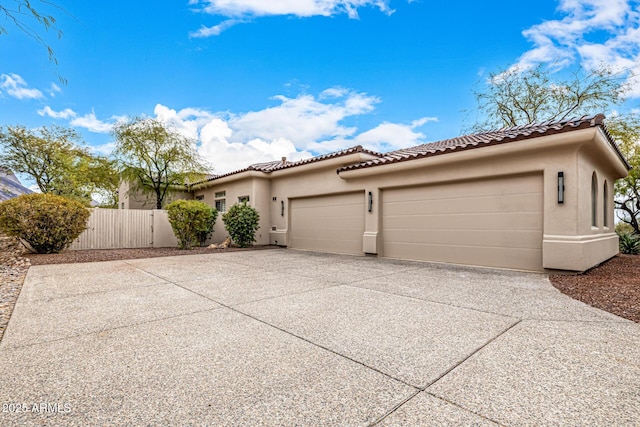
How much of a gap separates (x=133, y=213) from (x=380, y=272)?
1056cm

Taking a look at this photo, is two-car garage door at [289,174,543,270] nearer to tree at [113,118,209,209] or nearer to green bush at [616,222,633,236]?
tree at [113,118,209,209]

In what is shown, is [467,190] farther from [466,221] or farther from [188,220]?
[188,220]

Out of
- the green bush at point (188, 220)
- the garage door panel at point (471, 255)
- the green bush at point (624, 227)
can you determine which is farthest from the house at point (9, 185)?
the green bush at point (624, 227)

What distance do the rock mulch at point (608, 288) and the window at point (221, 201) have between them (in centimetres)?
1322

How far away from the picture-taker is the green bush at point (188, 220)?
11.7 metres

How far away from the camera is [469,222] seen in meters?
7.74

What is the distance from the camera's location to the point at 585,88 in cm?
1638

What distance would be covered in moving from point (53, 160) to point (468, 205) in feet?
86.7

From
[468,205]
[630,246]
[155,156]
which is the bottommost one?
[630,246]

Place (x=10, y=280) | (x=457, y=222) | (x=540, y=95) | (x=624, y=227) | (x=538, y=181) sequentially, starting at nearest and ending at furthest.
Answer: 1. (x=10, y=280)
2. (x=538, y=181)
3. (x=457, y=222)
4. (x=624, y=227)
5. (x=540, y=95)

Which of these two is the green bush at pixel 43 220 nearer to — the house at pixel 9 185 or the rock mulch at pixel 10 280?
the rock mulch at pixel 10 280

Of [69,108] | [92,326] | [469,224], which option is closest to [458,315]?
[92,326]

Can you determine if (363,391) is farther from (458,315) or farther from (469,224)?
(469,224)

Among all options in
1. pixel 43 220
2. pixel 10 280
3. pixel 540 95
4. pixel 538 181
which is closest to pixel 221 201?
pixel 43 220
